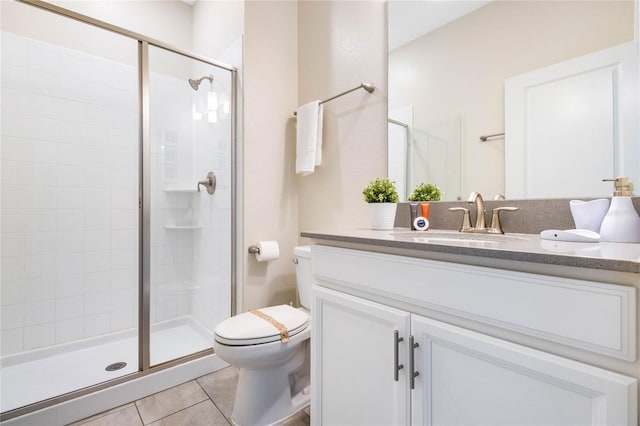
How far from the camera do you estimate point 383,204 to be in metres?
1.32

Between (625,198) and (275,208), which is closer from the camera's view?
(625,198)

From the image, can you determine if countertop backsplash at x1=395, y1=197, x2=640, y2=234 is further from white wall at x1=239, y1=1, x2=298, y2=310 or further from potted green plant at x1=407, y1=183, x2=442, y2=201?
white wall at x1=239, y1=1, x2=298, y2=310

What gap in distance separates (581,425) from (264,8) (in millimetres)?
2303

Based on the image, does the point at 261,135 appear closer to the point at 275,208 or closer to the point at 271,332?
the point at 275,208

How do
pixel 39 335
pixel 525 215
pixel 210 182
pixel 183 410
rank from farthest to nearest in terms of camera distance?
1. pixel 210 182
2. pixel 39 335
3. pixel 183 410
4. pixel 525 215

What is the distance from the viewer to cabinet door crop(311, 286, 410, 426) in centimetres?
85

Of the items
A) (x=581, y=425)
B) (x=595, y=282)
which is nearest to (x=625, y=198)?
(x=595, y=282)

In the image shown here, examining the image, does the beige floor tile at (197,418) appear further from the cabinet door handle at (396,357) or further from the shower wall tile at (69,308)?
the shower wall tile at (69,308)

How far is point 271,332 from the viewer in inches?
52.4

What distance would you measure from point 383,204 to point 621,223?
732 mm

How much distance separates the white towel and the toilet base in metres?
1.02

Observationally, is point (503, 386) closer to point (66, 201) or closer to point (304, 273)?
point (304, 273)

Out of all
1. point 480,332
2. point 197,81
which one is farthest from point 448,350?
point 197,81

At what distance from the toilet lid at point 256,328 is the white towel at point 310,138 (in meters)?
0.82
